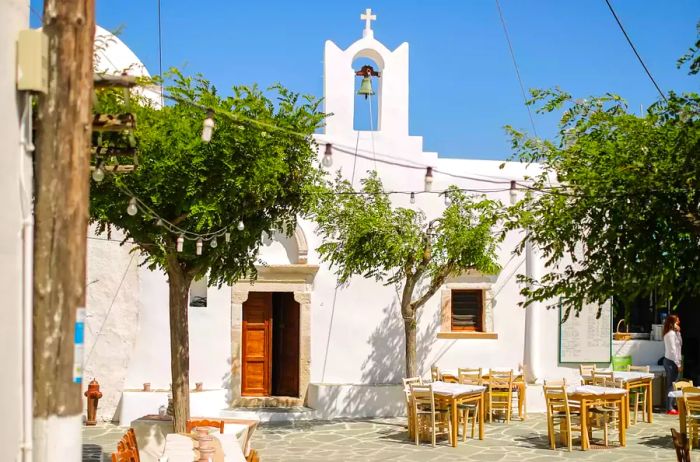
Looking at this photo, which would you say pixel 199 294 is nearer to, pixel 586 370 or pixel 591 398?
pixel 586 370

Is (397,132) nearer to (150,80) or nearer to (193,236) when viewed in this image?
(193,236)

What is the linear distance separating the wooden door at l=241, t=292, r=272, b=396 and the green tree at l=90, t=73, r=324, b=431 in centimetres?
604

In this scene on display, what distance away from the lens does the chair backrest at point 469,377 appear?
15219 millimetres

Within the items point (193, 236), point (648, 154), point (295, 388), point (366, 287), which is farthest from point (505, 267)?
point (648, 154)

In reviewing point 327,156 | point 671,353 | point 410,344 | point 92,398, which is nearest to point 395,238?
point 410,344

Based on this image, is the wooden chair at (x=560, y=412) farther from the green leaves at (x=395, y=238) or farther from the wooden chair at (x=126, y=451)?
the wooden chair at (x=126, y=451)

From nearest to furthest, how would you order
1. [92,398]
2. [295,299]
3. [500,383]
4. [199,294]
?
1. [92,398]
2. [500,383]
3. [199,294]
4. [295,299]

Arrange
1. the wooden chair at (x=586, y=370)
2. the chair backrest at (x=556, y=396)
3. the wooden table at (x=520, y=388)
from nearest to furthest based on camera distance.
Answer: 1. the chair backrest at (x=556, y=396)
2. the wooden table at (x=520, y=388)
3. the wooden chair at (x=586, y=370)

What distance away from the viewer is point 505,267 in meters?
17.0

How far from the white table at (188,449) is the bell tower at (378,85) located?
8.72 meters

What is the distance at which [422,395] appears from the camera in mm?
13023

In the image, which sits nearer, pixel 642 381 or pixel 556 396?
pixel 556 396

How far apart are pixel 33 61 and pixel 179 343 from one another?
629cm

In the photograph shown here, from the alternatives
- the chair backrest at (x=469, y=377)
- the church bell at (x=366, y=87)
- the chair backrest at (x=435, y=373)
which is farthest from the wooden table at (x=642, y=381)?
the church bell at (x=366, y=87)
